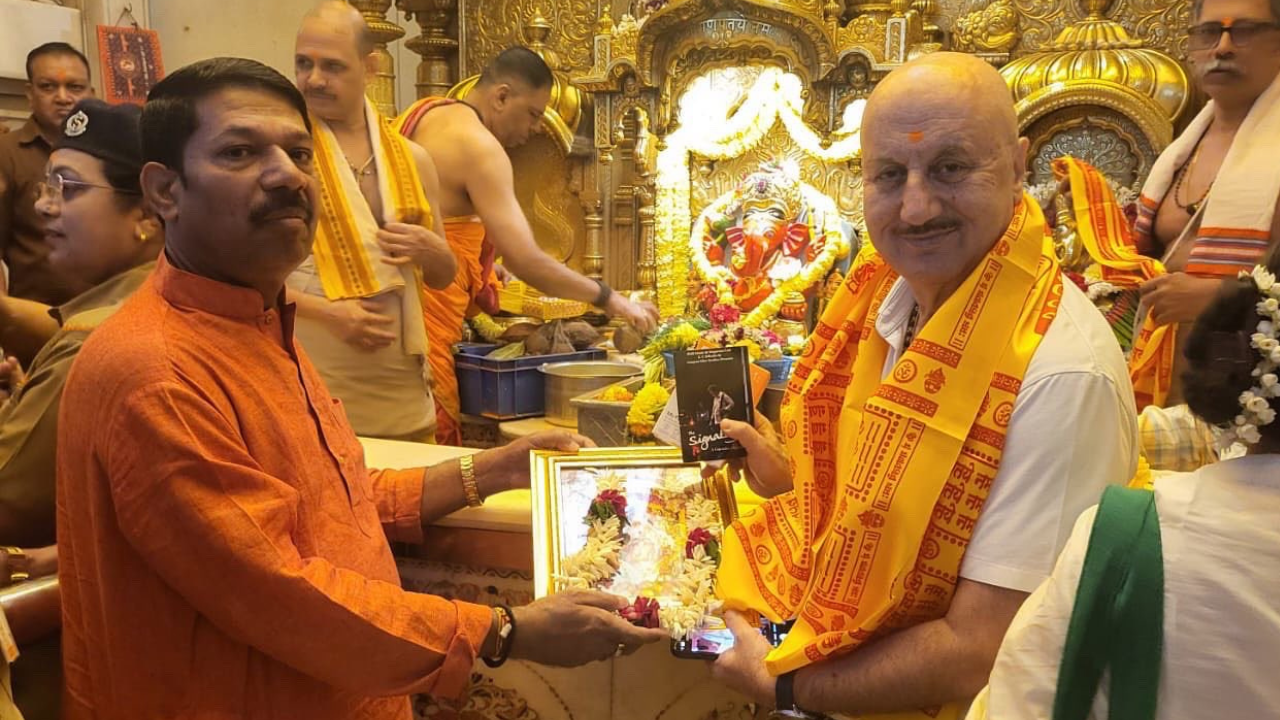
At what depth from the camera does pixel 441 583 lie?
1.98 m

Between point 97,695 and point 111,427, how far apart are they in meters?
0.39

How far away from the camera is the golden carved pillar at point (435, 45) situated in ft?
19.2

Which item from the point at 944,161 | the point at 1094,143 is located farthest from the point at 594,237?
the point at 944,161

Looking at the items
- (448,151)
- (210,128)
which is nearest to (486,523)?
→ (210,128)

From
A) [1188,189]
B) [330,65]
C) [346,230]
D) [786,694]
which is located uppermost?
[330,65]

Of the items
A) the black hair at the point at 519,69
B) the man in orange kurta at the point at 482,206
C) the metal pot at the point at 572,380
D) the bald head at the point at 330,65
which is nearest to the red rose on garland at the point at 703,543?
the metal pot at the point at 572,380

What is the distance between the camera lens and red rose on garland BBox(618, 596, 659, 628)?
4.95ft

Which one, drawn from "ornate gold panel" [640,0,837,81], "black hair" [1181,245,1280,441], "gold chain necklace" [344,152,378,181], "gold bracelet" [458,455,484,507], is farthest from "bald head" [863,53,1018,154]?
"ornate gold panel" [640,0,837,81]

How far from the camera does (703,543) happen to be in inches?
66.9

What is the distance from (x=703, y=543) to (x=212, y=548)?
0.79m

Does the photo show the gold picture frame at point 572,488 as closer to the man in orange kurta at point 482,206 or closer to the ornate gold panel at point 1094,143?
the man in orange kurta at point 482,206

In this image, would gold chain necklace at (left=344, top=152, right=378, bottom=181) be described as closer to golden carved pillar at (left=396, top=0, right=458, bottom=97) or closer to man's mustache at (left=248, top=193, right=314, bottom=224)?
man's mustache at (left=248, top=193, right=314, bottom=224)

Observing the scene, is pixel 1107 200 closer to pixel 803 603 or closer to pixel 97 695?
pixel 803 603

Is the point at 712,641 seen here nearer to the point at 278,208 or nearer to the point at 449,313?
the point at 278,208
